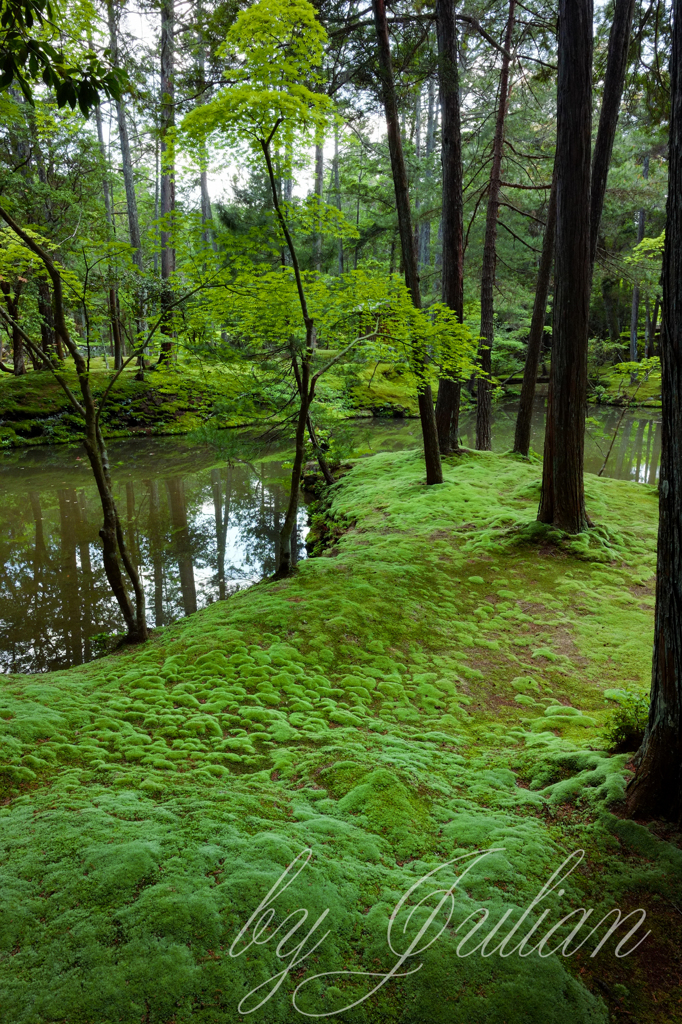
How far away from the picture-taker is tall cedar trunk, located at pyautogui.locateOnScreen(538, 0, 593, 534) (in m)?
5.45

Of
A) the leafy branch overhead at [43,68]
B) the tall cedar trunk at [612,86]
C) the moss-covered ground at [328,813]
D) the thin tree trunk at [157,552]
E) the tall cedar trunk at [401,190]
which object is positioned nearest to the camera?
the moss-covered ground at [328,813]

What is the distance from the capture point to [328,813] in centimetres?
234

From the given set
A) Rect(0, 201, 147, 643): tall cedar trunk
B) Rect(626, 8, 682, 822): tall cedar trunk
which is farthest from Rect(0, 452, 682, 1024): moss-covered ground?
Rect(0, 201, 147, 643): tall cedar trunk

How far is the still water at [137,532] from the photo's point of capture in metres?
→ 6.44

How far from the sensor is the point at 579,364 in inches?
241

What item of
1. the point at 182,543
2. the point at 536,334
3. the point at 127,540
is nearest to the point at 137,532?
the point at 127,540

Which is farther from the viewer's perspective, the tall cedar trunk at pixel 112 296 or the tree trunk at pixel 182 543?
the tree trunk at pixel 182 543

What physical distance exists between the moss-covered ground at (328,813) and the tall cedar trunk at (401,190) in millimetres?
3470

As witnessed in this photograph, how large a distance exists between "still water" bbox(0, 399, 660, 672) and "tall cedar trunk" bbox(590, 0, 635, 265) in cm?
405

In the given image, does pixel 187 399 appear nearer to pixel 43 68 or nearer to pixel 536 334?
pixel 43 68

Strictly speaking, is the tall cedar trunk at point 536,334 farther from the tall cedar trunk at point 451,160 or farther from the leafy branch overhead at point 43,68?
the leafy branch overhead at point 43,68

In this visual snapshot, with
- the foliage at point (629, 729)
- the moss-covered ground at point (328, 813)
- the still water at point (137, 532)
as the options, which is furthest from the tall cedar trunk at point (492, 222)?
the foliage at point (629, 729)

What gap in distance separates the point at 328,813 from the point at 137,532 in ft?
26.8

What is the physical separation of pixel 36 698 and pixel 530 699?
3301 millimetres
